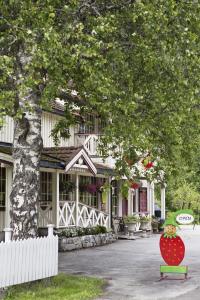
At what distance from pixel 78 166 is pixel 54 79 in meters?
11.2

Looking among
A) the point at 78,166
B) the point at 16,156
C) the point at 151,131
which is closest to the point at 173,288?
the point at 151,131

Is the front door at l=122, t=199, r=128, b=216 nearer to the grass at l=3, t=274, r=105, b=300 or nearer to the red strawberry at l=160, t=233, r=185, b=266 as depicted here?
the red strawberry at l=160, t=233, r=185, b=266

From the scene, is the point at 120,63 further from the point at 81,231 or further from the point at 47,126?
the point at 47,126

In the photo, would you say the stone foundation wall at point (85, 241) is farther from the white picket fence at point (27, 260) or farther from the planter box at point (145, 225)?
the white picket fence at point (27, 260)

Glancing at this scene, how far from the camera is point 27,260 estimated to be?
12.0 metres

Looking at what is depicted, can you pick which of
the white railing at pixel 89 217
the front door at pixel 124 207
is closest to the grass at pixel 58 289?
the white railing at pixel 89 217

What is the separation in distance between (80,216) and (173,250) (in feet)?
33.1

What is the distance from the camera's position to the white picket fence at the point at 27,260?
1130 centimetres

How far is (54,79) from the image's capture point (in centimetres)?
1231

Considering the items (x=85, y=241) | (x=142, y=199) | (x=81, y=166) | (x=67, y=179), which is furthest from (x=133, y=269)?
(x=142, y=199)

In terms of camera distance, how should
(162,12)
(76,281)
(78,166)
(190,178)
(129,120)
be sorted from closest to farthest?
(162,12), (129,120), (76,281), (78,166), (190,178)

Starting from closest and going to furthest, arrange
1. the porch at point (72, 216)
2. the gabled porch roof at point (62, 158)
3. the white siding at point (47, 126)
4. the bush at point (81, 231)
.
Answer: the gabled porch roof at point (62, 158)
the bush at point (81, 231)
the porch at point (72, 216)
the white siding at point (47, 126)

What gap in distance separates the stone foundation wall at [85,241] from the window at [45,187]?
2.29 metres

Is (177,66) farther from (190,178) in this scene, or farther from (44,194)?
(190,178)
